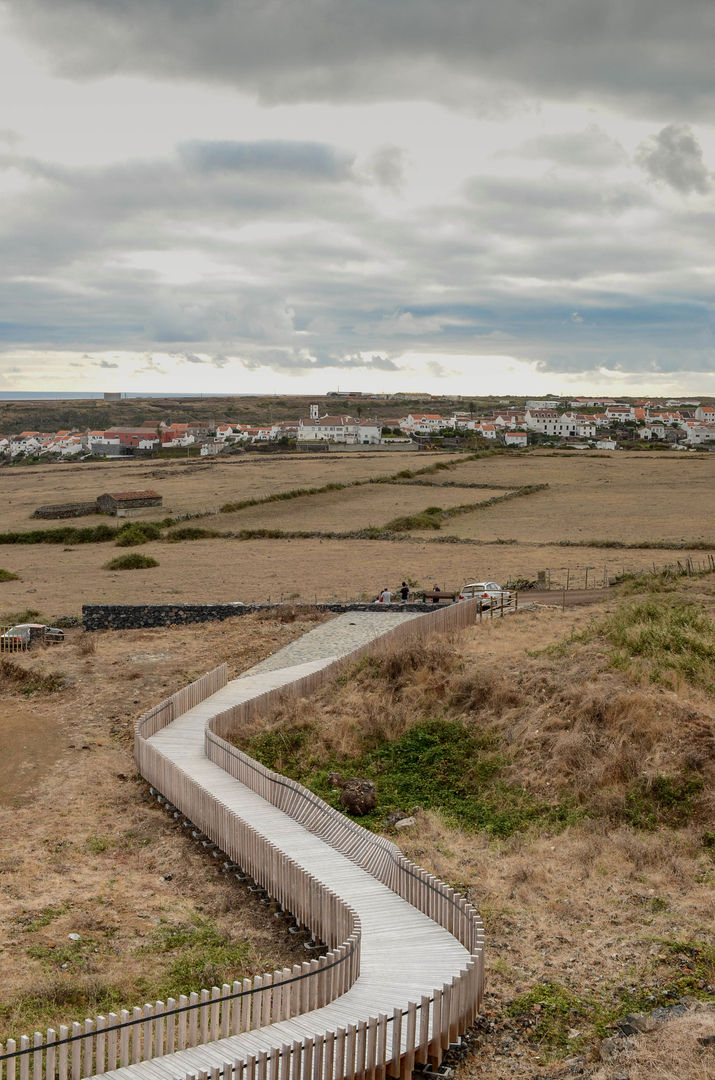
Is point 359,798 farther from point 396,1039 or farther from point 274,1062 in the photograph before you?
point 274,1062

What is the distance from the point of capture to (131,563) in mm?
46844

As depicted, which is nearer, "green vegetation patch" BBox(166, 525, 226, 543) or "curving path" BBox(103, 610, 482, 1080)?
"curving path" BBox(103, 610, 482, 1080)

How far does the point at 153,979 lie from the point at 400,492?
6608 cm

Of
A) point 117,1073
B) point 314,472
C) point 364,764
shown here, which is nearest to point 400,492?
point 314,472

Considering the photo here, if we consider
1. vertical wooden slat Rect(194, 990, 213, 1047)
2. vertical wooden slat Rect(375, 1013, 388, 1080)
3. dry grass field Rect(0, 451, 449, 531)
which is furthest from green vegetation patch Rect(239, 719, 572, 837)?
dry grass field Rect(0, 451, 449, 531)

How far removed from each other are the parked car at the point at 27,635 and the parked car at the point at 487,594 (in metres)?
13.5

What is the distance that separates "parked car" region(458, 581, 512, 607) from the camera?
2845cm

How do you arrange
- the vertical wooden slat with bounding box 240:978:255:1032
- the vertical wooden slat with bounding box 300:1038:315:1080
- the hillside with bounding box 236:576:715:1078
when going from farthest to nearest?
the hillside with bounding box 236:576:715:1078 → the vertical wooden slat with bounding box 240:978:255:1032 → the vertical wooden slat with bounding box 300:1038:315:1080

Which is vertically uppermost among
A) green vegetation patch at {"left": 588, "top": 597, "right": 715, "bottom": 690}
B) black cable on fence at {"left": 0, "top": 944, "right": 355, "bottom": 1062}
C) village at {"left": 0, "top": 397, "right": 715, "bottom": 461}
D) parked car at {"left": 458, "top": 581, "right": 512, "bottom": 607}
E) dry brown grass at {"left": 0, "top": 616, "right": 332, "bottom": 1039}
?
village at {"left": 0, "top": 397, "right": 715, "bottom": 461}

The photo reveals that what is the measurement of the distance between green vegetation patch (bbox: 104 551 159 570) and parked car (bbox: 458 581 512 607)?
65.9 feet

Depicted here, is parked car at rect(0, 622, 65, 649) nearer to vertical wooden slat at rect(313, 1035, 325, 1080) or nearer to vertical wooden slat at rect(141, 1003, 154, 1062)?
vertical wooden slat at rect(141, 1003, 154, 1062)

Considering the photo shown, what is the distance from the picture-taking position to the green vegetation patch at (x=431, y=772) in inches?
593

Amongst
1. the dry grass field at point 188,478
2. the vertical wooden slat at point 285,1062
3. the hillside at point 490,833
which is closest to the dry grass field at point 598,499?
the dry grass field at point 188,478

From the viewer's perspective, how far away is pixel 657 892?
12.2 metres
